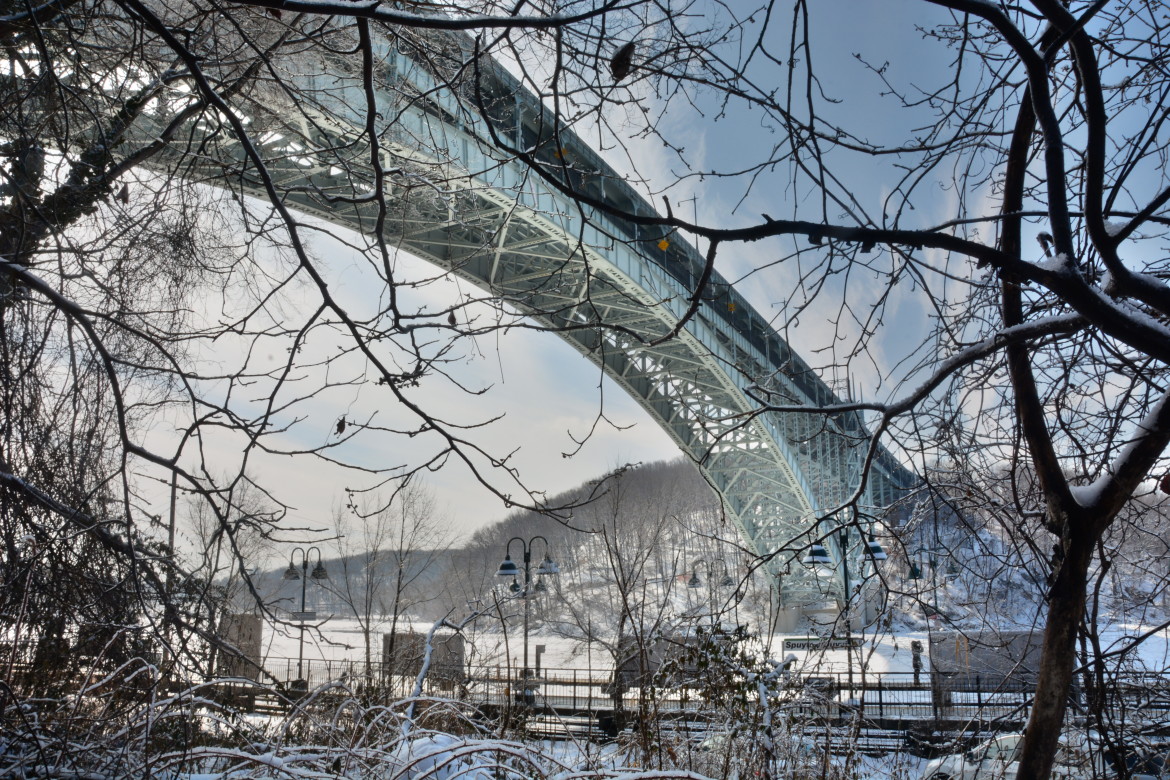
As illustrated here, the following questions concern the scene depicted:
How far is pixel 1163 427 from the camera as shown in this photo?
7.18 feet

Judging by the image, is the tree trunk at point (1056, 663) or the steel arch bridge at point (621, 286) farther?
the steel arch bridge at point (621, 286)

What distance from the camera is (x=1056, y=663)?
7.73 ft

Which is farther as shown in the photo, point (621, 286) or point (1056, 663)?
point (621, 286)

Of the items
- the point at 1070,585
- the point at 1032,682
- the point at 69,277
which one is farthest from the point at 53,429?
the point at 1032,682

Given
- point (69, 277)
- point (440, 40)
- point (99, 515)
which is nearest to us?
point (69, 277)

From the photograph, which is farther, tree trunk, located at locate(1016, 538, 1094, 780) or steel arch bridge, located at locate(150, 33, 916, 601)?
steel arch bridge, located at locate(150, 33, 916, 601)

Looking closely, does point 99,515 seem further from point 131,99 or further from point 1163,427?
point 1163,427

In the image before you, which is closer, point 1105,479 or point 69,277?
point 1105,479

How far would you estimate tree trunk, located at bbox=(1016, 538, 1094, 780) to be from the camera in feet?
7.55

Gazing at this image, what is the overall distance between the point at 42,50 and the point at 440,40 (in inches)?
104

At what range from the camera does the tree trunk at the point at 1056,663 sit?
7.55 feet

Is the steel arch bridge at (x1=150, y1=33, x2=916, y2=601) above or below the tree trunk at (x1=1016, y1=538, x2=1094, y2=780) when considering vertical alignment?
above

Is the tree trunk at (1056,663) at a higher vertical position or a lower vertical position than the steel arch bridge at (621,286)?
lower

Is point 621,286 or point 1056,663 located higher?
point 621,286
